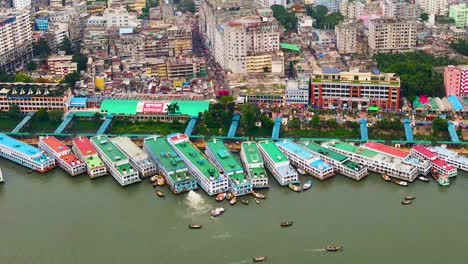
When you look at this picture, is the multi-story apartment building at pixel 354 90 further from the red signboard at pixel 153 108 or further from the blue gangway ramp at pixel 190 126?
the red signboard at pixel 153 108

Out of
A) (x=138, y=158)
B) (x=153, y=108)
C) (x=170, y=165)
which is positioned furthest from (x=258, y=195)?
(x=153, y=108)

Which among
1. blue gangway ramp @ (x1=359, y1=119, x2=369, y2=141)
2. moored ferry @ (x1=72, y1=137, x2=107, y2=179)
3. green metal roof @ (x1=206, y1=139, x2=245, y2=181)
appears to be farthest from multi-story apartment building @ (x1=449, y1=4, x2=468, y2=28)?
moored ferry @ (x1=72, y1=137, x2=107, y2=179)

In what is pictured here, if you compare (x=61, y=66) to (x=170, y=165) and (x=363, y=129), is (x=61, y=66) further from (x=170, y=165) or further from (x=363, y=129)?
(x=363, y=129)

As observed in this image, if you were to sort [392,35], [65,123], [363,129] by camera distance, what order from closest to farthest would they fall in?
[363,129] → [65,123] → [392,35]

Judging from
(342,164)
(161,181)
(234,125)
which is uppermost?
(234,125)

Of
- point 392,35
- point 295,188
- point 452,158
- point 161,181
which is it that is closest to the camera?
point 295,188

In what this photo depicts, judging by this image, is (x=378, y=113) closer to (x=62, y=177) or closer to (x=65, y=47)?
(x=62, y=177)

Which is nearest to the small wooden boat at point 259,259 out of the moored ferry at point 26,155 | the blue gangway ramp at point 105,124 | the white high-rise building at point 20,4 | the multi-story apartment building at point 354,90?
the moored ferry at point 26,155

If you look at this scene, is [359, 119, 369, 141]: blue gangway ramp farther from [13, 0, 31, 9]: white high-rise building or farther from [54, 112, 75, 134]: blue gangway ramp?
[13, 0, 31, 9]: white high-rise building
